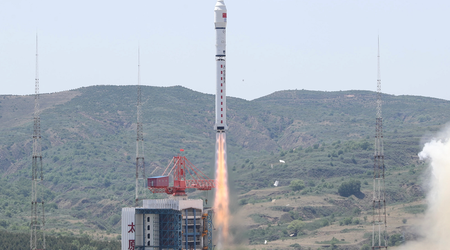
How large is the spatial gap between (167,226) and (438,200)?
55.4 meters

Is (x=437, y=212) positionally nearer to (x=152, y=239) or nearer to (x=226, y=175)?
(x=226, y=175)

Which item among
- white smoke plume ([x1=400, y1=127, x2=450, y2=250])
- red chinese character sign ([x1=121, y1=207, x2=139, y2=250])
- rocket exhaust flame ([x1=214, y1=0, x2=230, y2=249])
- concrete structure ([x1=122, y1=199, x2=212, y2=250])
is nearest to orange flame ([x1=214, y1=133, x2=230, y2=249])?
rocket exhaust flame ([x1=214, y1=0, x2=230, y2=249])

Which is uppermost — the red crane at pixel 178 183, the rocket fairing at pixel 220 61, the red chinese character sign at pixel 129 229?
the rocket fairing at pixel 220 61

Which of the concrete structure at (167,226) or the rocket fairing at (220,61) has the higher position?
the rocket fairing at (220,61)

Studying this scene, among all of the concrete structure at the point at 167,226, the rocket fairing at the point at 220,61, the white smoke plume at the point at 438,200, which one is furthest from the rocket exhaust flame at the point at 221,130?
the white smoke plume at the point at 438,200

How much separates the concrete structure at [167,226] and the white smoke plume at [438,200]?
1739 inches

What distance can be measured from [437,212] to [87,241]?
249 feet

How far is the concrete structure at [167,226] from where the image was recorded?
457 feet

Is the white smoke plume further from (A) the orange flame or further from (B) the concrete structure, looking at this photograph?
(B) the concrete structure

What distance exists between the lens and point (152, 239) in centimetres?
14012

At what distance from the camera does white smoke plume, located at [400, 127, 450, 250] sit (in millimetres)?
157500

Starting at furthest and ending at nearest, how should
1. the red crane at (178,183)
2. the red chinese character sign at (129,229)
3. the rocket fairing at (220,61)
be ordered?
the red crane at (178,183)
the rocket fairing at (220,61)
the red chinese character sign at (129,229)

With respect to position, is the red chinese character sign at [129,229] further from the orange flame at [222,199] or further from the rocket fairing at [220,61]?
the rocket fairing at [220,61]

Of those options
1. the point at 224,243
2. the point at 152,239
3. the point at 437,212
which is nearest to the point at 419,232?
the point at 437,212
